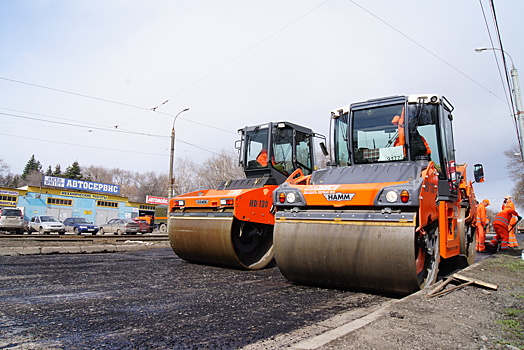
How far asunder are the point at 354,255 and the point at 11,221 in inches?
1005

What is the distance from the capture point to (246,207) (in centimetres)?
734

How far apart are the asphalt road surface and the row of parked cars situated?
20.1 meters

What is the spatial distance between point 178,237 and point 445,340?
5.84 m

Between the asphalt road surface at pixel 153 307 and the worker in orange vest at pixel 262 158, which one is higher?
the worker in orange vest at pixel 262 158

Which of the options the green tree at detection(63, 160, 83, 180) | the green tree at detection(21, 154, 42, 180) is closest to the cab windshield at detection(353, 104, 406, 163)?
the green tree at detection(63, 160, 83, 180)

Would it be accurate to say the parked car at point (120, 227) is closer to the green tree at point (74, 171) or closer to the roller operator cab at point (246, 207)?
the roller operator cab at point (246, 207)

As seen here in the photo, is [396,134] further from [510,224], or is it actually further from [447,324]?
[510,224]

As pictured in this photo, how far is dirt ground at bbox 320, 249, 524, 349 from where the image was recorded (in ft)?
9.97

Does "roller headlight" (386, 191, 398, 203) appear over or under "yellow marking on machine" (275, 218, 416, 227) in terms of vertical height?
over

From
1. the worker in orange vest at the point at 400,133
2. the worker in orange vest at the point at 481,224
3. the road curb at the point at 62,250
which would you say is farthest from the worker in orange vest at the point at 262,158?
the worker in orange vest at the point at 481,224

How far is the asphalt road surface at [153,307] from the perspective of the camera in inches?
129

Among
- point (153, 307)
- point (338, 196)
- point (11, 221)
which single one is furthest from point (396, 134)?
point (11, 221)

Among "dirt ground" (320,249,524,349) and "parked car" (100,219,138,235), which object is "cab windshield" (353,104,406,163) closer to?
"dirt ground" (320,249,524,349)

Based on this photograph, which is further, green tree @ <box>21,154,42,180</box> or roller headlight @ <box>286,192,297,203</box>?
green tree @ <box>21,154,42,180</box>
